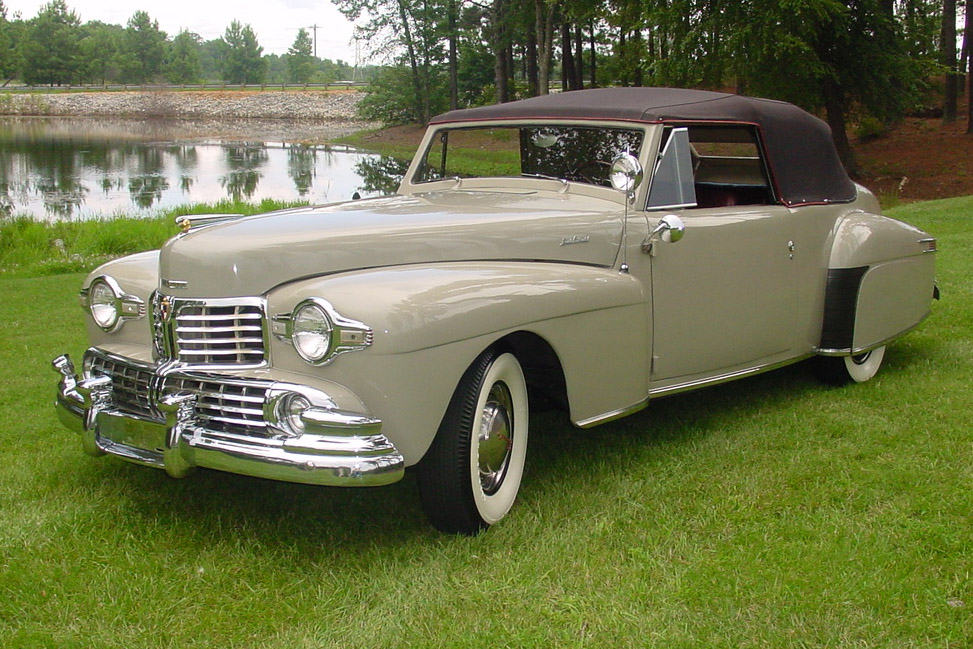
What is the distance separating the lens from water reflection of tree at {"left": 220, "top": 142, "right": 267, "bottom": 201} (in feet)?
73.3

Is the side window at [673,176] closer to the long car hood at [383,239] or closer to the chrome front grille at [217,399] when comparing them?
the long car hood at [383,239]

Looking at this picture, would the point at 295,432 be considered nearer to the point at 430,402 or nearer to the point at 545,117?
the point at 430,402

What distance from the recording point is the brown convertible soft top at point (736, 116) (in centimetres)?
430

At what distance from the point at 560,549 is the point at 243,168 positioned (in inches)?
1071

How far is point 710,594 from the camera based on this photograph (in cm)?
296

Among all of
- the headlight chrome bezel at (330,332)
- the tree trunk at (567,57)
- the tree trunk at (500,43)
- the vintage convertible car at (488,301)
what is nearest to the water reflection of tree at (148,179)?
the tree trunk at (500,43)

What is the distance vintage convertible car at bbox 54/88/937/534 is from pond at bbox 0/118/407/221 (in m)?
6.02

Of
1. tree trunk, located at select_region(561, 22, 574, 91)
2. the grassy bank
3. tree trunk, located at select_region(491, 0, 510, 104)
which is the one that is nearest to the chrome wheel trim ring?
the grassy bank

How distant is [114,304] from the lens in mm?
3766

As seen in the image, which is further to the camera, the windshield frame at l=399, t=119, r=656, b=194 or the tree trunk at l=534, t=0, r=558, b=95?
the tree trunk at l=534, t=0, r=558, b=95

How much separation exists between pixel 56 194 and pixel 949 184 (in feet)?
63.5

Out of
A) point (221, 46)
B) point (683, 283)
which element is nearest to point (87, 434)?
point (683, 283)

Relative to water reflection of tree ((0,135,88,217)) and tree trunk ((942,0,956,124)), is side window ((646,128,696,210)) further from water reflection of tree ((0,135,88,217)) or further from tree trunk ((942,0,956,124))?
tree trunk ((942,0,956,124))

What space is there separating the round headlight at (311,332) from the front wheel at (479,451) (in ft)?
1.63
